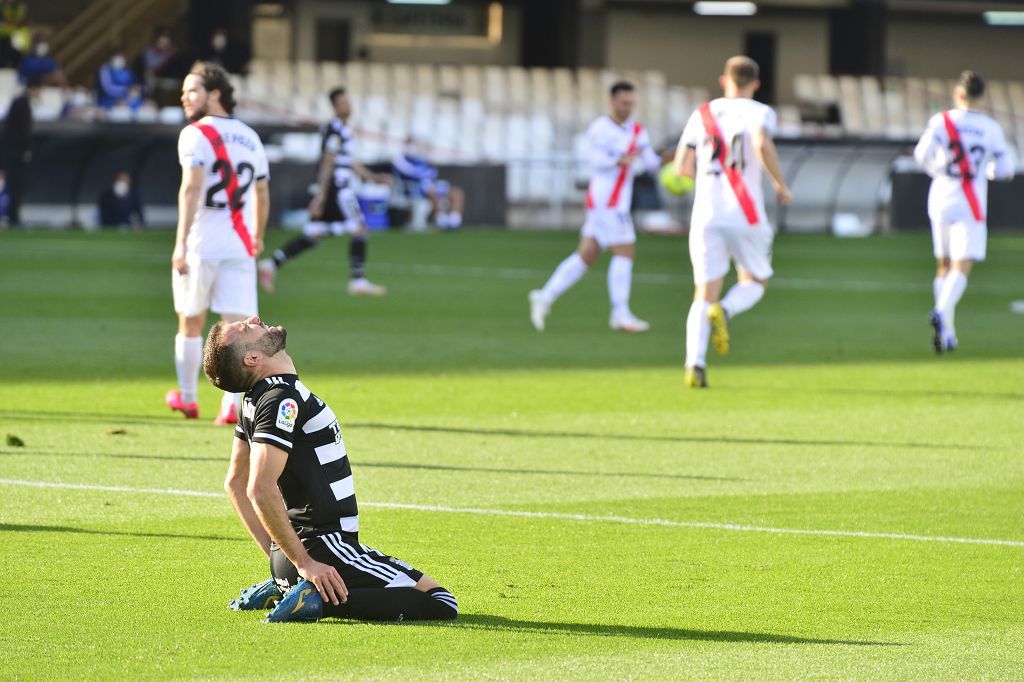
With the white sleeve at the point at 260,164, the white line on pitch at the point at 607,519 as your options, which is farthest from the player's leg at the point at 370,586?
the white sleeve at the point at 260,164

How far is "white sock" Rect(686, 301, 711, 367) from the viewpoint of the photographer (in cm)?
1264

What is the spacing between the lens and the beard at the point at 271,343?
5891mm

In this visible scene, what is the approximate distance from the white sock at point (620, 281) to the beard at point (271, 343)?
10.6 meters

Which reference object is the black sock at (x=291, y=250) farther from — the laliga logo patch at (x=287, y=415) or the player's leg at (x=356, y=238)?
the laliga logo patch at (x=287, y=415)

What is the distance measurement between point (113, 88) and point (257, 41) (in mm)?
12841

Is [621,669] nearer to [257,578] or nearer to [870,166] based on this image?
[257,578]

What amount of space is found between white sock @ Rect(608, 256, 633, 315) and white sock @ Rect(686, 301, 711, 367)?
3747 mm

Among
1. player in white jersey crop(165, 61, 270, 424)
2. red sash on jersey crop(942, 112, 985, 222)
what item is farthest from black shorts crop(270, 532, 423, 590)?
red sash on jersey crop(942, 112, 985, 222)

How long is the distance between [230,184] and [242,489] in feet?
15.6

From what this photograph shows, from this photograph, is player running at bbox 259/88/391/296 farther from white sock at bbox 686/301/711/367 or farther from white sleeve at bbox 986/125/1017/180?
white sock at bbox 686/301/711/367

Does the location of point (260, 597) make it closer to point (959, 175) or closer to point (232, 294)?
point (232, 294)

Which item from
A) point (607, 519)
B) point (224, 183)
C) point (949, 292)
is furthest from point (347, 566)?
point (949, 292)

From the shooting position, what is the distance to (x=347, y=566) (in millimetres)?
5992

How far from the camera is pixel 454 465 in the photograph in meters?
9.44
